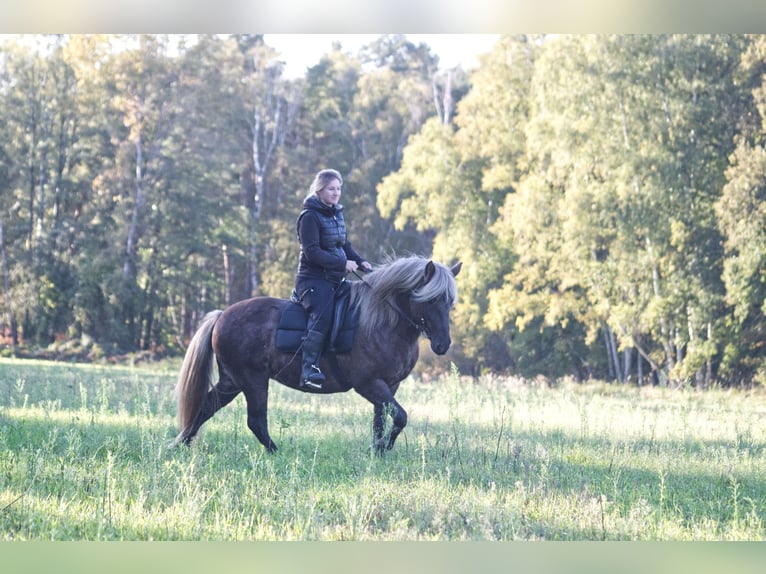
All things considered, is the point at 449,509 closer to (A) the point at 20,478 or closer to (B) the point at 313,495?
(B) the point at 313,495

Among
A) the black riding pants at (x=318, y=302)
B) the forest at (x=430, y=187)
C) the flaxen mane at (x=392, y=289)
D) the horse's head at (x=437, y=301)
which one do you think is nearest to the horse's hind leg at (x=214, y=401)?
the black riding pants at (x=318, y=302)

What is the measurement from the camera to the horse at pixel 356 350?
8.13m

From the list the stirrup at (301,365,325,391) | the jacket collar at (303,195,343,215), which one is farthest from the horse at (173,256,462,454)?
the jacket collar at (303,195,343,215)

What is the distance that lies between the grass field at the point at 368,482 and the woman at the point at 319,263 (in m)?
1.00

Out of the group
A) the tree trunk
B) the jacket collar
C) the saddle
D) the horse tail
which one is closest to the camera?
the jacket collar

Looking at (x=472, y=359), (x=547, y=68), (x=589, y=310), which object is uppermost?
(x=547, y=68)

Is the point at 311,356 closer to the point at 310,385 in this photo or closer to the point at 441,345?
the point at 310,385

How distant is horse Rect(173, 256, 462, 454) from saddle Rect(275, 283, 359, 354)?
81 mm

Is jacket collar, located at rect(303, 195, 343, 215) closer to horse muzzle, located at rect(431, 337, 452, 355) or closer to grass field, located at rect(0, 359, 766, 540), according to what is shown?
horse muzzle, located at rect(431, 337, 452, 355)

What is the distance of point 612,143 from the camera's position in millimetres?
23609

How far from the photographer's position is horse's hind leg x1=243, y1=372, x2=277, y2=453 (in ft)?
27.7

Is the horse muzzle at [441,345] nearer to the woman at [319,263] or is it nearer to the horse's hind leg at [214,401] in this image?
the woman at [319,263]

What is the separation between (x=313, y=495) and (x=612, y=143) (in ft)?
63.1

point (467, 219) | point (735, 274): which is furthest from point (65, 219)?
point (735, 274)
